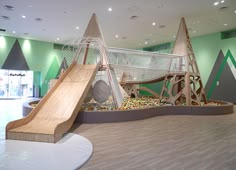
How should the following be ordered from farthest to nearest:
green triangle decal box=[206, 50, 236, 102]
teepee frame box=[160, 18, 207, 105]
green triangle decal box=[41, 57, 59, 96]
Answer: green triangle decal box=[41, 57, 59, 96]
green triangle decal box=[206, 50, 236, 102]
teepee frame box=[160, 18, 207, 105]

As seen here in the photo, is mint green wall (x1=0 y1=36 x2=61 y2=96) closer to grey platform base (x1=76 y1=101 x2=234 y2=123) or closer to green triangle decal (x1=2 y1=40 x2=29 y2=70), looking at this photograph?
green triangle decal (x1=2 y1=40 x2=29 y2=70)

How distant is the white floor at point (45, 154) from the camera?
257 centimetres

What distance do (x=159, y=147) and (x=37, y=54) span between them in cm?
1468

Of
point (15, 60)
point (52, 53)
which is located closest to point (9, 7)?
point (15, 60)

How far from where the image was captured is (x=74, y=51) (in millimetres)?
7102

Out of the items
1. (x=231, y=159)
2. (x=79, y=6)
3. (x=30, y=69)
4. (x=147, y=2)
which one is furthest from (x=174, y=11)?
(x=30, y=69)

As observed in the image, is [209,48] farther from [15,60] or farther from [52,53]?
[15,60]

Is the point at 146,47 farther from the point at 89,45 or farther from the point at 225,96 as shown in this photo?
the point at 89,45

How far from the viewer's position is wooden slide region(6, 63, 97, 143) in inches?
147

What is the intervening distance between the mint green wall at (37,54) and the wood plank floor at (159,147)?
1220 cm

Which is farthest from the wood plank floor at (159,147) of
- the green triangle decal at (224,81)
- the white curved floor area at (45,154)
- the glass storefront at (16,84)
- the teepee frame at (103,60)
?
the glass storefront at (16,84)

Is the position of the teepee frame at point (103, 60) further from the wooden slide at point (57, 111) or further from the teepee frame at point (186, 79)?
the teepee frame at point (186, 79)

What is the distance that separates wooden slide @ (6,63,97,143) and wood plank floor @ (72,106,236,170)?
1.81ft

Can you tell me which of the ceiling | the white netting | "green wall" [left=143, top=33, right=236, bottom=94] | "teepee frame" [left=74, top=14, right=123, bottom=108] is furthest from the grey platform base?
"green wall" [left=143, top=33, right=236, bottom=94]
